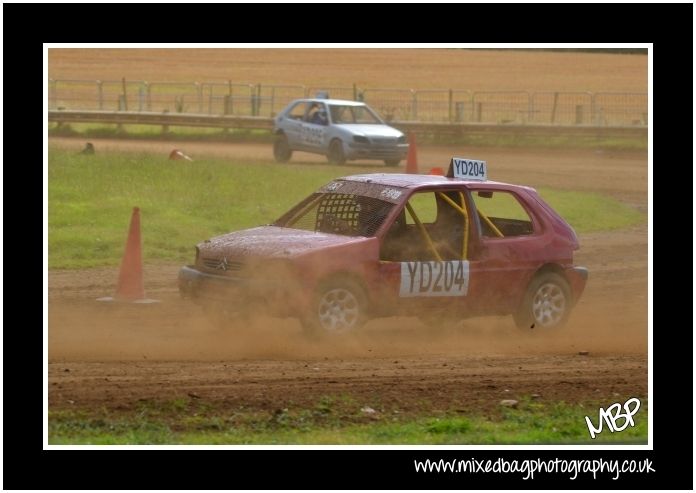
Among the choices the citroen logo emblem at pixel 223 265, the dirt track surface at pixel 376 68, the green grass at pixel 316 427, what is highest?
the dirt track surface at pixel 376 68

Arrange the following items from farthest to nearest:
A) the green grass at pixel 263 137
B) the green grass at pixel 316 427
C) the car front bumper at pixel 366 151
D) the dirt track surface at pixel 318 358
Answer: the green grass at pixel 263 137 → the car front bumper at pixel 366 151 → the dirt track surface at pixel 318 358 → the green grass at pixel 316 427

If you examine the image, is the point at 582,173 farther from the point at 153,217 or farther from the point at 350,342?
the point at 350,342

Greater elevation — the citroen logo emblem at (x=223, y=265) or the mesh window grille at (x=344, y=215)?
the mesh window grille at (x=344, y=215)

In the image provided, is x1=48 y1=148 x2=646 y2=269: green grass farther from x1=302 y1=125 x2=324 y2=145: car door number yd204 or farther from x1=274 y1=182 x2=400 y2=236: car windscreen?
x1=274 y1=182 x2=400 y2=236: car windscreen

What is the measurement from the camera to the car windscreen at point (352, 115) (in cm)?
2741

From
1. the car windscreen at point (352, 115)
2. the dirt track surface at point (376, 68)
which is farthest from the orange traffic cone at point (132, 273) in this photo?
the dirt track surface at point (376, 68)

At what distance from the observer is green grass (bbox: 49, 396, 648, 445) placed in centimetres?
748

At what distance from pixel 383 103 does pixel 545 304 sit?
26678mm

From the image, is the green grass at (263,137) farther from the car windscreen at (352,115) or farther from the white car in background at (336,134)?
the white car in background at (336,134)

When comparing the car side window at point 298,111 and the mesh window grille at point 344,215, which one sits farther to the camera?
the car side window at point 298,111

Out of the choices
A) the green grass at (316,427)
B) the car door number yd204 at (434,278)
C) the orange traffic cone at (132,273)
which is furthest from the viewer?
the orange traffic cone at (132,273)

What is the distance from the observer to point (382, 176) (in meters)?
11.4

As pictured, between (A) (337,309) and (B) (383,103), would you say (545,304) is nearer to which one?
(A) (337,309)

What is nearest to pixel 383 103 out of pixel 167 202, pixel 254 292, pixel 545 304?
pixel 167 202
